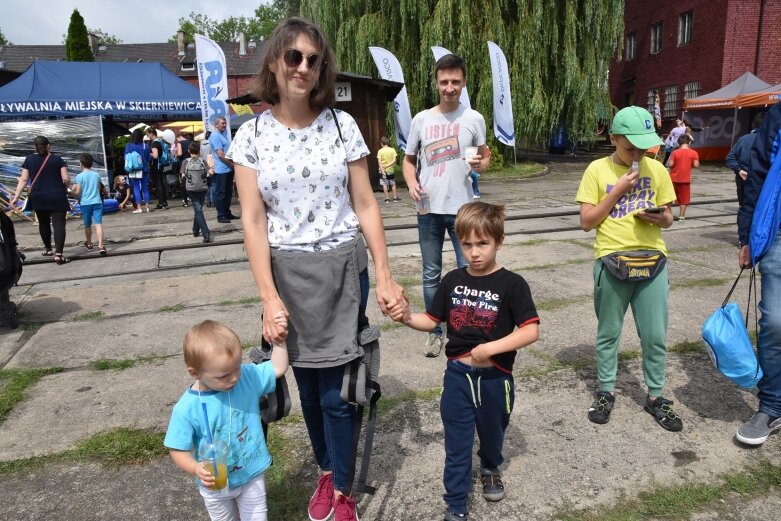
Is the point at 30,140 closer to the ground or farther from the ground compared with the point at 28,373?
farther from the ground

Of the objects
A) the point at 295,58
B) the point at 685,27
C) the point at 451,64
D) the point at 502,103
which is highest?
the point at 685,27

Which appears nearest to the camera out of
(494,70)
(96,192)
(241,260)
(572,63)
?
(241,260)

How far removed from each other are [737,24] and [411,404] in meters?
25.3

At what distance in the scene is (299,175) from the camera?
2.34 meters

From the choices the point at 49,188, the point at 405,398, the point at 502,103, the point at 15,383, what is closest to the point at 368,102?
the point at 502,103

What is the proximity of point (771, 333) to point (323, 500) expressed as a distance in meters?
2.43

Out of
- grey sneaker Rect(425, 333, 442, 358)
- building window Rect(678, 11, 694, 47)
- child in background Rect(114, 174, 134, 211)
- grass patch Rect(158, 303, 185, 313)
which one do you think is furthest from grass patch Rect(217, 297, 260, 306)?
building window Rect(678, 11, 694, 47)

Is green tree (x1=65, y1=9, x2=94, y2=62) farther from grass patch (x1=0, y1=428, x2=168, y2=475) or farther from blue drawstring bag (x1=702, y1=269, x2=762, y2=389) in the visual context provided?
blue drawstring bag (x1=702, y1=269, x2=762, y2=389)

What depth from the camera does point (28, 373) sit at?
4.32m

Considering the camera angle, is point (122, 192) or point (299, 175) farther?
point (122, 192)

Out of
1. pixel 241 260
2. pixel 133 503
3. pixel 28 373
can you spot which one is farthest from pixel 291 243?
pixel 241 260

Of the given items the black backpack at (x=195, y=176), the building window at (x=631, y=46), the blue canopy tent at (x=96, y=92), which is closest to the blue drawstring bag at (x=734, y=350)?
the black backpack at (x=195, y=176)

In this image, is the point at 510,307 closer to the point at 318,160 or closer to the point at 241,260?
the point at 318,160

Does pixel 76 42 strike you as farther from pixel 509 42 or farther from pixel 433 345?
pixel 433 345
